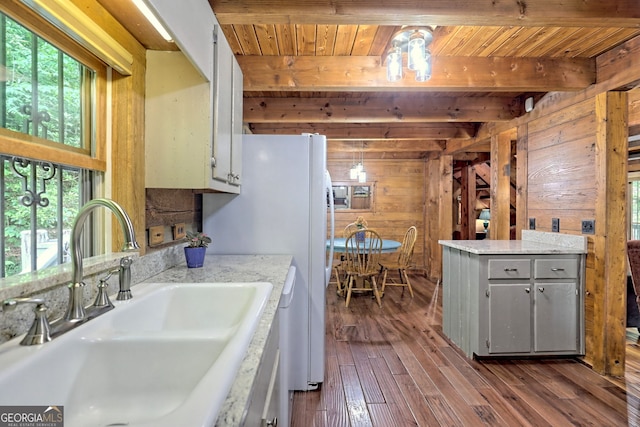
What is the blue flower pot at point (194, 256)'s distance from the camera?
1.69m

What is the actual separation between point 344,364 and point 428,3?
2363 mm

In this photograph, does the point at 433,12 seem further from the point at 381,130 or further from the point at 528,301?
the point at 381,130

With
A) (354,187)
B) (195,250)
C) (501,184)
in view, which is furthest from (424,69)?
(354,187)

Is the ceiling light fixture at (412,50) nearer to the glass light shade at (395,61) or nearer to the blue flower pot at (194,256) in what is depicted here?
the glass light shade at (395,61)

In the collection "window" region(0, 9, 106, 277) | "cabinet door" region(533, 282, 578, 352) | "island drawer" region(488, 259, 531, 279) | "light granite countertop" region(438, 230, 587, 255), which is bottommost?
"cabinet door" region(533, 282, 578, 352)

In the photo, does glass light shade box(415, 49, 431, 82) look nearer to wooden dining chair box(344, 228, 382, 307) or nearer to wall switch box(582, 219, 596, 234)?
wall switch box(582, 219, 596, 234)

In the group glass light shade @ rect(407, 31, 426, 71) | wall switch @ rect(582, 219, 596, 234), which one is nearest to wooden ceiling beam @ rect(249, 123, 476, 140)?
wall switch @ rect(582, 219, 596, 234)

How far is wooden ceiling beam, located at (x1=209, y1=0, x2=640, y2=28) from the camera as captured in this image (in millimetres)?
1614

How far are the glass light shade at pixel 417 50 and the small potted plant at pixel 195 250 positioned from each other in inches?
59.1

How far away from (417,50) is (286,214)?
1244mm

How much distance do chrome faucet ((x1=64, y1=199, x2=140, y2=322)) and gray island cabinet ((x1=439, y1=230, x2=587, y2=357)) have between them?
2.34 meters

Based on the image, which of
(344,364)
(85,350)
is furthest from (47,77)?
(344,364)

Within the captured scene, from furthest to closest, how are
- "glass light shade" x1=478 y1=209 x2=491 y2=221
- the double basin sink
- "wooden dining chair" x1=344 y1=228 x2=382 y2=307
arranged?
"glass light shade" x1=478 y1=209 x2=491 y2=221, "wooden dining chair" x1=344 y1=228 x2=382 y2=307, the double basin sink

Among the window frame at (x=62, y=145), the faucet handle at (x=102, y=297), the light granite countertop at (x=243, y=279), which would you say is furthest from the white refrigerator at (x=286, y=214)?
the faucet handle at (x=102, y=297)
